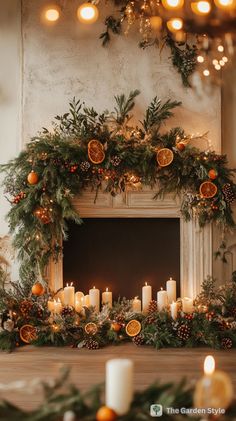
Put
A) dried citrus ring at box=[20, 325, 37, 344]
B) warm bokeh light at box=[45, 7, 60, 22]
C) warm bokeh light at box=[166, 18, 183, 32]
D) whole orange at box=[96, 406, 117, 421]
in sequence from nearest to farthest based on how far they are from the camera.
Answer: whole orange at box=[96, 406, 117, 421]
warm bokeh light at box=[166, 18, 183, 32]
dried citrus ring at box=[20, 325, 37, 344]
warm bokeh light at box=[45, 7, 60, 22]

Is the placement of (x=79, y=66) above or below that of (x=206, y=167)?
above

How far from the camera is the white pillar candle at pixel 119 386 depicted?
145cm

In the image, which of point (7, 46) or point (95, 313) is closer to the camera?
point (95, 313)

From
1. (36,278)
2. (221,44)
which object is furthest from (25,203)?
(221,44)

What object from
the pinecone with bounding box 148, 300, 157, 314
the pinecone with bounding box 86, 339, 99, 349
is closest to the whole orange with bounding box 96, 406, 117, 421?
the pinecone with bounding box 86, 339, 99, 349

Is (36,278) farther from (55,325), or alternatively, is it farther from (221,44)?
(221,44)

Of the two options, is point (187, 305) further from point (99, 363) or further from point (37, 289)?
point (37, 289)

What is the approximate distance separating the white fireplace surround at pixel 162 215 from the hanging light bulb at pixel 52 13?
154cm

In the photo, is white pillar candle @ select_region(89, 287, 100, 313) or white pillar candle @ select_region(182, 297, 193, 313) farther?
white pillar candle @ select_region(89, 287, 100, 313)

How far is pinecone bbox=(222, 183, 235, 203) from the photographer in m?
4.08

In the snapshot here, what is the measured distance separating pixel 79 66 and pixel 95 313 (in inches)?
84.5

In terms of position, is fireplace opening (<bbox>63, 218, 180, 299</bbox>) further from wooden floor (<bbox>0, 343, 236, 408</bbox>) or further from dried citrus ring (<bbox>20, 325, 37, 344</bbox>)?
wooden floor (<bbox>0, 343, 236, 408</bbox>)

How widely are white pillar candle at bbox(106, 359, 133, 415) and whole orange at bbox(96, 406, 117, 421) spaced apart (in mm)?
32

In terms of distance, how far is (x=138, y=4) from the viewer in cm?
417
